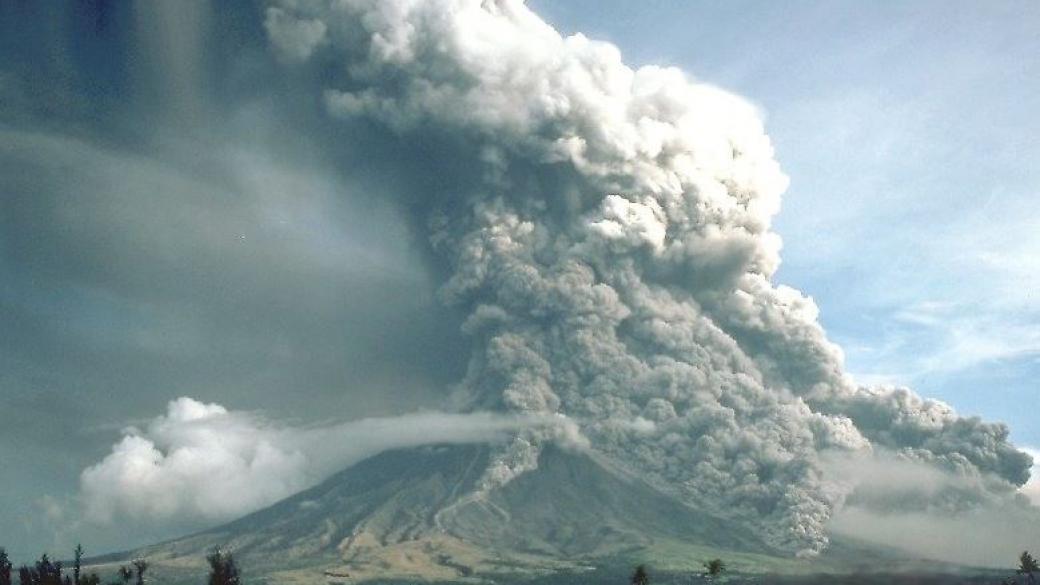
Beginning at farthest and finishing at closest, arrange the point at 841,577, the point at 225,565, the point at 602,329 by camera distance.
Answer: the point at 602,329 < the point at 225,565 < the point at 841,577

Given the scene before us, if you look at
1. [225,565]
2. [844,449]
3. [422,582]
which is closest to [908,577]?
[225,565]

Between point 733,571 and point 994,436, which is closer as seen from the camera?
point 733,571

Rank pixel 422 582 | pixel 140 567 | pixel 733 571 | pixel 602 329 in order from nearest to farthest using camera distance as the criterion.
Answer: pixel 140 567, pixel 733 571, pixel 422 582, pixel 602 329

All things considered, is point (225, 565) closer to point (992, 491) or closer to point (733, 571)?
point (733, 571)

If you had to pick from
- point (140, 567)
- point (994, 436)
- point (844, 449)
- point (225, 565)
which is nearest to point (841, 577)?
point (225, 565)

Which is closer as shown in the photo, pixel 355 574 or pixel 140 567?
pixel 140 567

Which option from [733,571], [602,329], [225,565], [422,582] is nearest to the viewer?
[225,565]

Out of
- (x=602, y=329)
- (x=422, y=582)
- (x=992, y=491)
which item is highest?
(x=602, y=329)

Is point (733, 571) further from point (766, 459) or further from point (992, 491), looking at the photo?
point (992, 491)

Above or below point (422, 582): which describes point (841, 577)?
above
